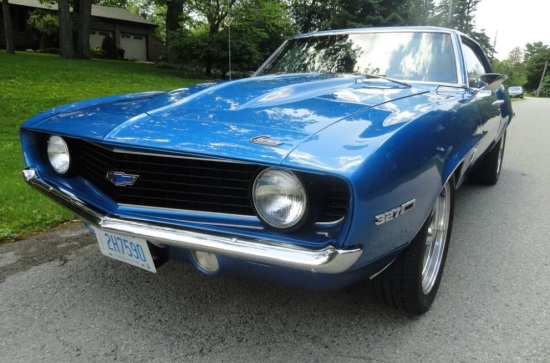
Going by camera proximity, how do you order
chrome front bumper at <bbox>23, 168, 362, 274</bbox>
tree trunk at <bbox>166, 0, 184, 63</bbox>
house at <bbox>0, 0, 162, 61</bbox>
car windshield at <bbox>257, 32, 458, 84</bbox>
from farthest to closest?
house at <bbox>0, 0, 162, 61</bbox> < tree trunk at <bbox>166, 0, 184, 63</bbox> < car windshield at <bbox>257, 32, 458, 84</bbox> < chrome front bumper at <bbox>23, 168, 362, 274</bbox>

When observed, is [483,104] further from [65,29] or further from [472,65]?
[65,29]

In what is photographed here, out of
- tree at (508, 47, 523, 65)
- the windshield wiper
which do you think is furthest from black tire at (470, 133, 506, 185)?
tree at (508, 47, 523, 65)

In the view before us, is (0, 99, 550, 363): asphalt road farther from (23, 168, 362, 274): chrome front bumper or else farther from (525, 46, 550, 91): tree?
(525, 46, 550, 91): tree

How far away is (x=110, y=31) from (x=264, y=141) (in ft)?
117

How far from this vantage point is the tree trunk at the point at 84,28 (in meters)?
18.5

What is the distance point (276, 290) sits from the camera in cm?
235

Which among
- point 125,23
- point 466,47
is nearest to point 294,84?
point 466,47

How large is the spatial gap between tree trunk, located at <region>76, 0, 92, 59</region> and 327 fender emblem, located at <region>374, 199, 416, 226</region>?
1995 centimetres

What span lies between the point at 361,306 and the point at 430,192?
0.73 m

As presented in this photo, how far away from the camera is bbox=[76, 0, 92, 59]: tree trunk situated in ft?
60.8

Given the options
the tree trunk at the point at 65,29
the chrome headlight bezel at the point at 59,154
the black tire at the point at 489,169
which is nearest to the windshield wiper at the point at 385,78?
the chrome headlight bezel at the point at 59,154

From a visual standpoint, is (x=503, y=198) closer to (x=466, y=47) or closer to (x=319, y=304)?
(x=466, y=47)

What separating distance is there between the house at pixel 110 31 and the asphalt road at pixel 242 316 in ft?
99.8

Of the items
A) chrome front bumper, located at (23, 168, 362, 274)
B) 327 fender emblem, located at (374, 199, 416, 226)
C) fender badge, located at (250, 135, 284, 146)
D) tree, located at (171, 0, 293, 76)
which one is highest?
tree, located at (171, 0, 293, 76)
